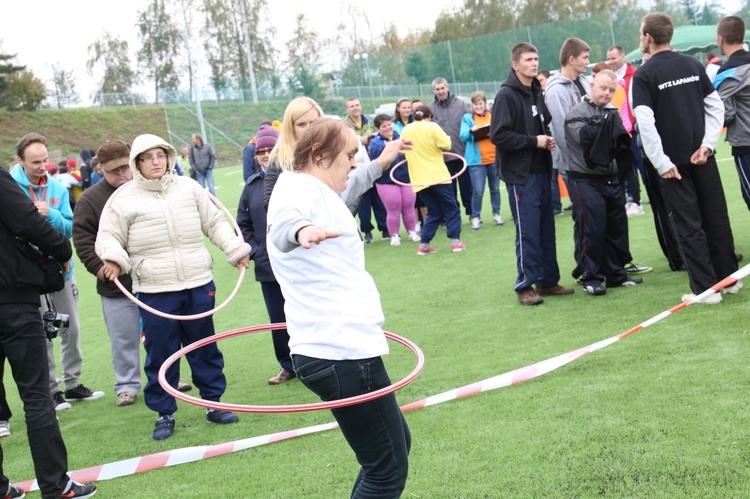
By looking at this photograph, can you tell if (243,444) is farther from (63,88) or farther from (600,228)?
(63,88)

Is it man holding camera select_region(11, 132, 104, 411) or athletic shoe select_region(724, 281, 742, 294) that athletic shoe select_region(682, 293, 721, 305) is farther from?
man holding camera select_region(11, 132, 104, 411)

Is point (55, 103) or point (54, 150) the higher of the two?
point (55, 103)

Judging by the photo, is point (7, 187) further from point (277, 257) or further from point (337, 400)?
point (337, 400)

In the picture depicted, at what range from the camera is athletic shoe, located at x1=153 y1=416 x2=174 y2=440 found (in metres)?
5.66

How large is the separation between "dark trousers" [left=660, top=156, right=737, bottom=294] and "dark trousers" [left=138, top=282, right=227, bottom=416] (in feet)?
12.6

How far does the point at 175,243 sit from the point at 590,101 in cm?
418

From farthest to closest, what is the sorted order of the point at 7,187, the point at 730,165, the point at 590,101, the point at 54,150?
the point at 54,150
the point at 730,165
the point at 590,101
the point at 7,187

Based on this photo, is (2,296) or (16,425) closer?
(2,296)

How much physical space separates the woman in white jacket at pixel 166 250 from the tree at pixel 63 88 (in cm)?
5328

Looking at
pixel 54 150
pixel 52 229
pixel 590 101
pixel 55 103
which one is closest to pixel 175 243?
pixel 52 229

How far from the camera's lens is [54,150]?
1729 inches

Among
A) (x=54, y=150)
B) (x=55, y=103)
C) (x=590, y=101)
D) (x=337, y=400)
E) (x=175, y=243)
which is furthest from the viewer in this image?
(x=55, y=103)

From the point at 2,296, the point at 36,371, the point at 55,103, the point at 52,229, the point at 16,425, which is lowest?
the point at 16,425

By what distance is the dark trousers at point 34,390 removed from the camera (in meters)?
4.47
